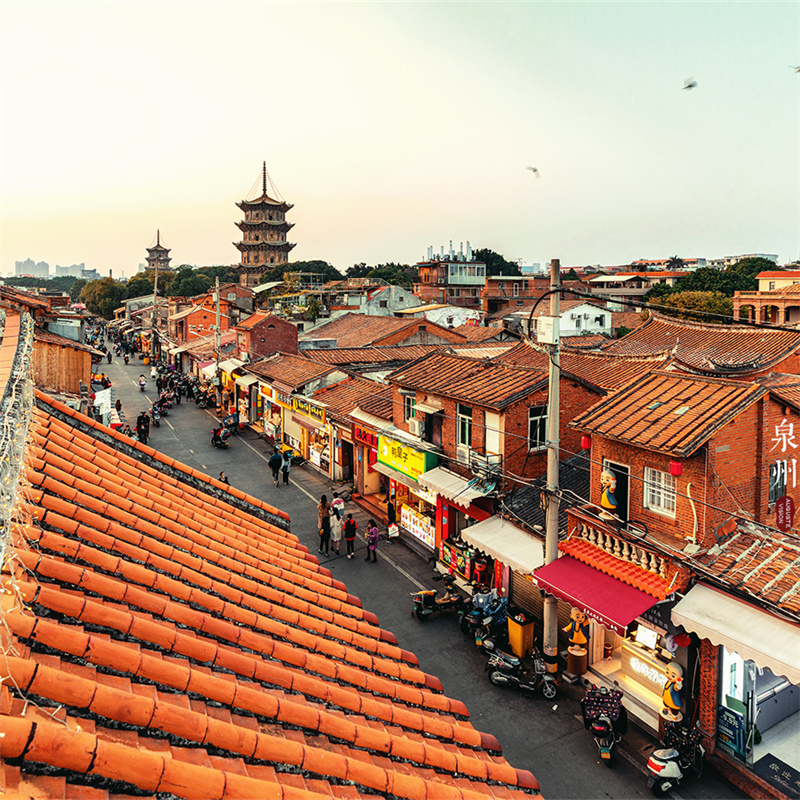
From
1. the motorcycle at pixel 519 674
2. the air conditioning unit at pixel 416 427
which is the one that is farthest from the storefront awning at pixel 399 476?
the motorcycle at pixel 519 674

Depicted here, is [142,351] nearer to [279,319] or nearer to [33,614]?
[279,319]

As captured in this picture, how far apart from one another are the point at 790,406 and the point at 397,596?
12.0m

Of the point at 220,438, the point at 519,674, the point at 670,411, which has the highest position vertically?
the point at 670,411

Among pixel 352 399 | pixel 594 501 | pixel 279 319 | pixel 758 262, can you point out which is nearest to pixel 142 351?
pixel 279 319

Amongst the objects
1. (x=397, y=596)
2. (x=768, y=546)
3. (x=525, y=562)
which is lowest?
(x=397, y=596)

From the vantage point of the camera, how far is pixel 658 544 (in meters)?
11.7

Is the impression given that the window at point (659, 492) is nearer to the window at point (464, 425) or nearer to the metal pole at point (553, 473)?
the metal pole at point (553, 473)

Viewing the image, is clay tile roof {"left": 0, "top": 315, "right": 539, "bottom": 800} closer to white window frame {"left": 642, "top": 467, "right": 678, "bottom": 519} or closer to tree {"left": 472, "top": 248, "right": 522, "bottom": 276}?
white window frame {"left": 642, "top": 467, "right": 678, "bottom": 519}

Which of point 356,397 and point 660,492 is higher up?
point 356,397

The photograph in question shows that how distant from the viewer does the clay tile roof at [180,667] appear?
11.1 feet

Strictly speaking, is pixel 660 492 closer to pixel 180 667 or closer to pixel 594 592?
pixel 594 592

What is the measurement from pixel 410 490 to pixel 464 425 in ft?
15.1

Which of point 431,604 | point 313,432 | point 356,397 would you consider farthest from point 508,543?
point 313,432

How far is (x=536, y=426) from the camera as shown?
1855cm
